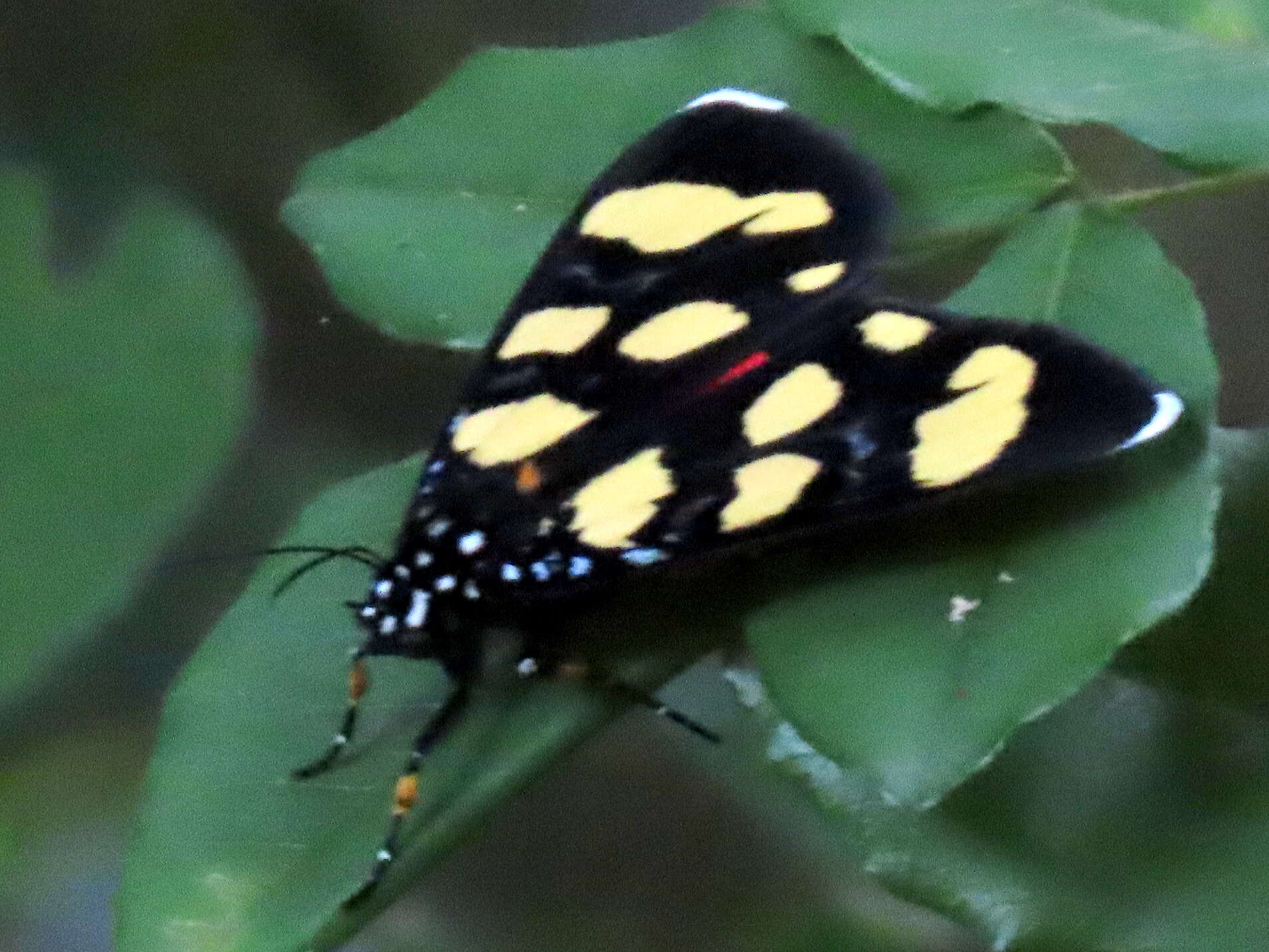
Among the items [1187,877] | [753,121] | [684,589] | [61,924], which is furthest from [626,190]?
[61,924]

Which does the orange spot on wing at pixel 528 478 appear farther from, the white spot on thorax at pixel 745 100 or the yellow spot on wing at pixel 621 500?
the white spot on thorax at pixel 745 100

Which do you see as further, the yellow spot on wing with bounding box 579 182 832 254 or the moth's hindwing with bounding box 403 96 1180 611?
the yellow spot on wing with bounding box 579 182 832 254

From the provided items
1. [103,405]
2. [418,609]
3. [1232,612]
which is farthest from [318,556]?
[103,405]

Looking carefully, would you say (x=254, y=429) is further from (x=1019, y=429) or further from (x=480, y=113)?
(x=1019, y=429)

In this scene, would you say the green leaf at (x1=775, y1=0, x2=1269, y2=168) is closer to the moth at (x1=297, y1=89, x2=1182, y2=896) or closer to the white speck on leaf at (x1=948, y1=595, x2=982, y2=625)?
the moth at (x1=297, y1=89, x2=1182, y2=896)

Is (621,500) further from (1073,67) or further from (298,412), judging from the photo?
(298,412)

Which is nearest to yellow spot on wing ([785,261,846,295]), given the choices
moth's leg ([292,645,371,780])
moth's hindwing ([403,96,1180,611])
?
moth's hindwing ([403,96,1180,611])
